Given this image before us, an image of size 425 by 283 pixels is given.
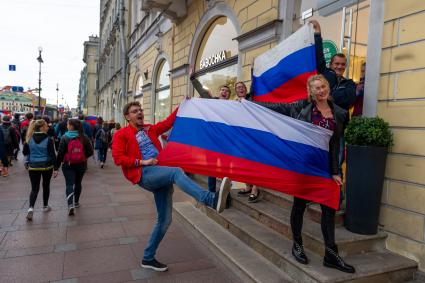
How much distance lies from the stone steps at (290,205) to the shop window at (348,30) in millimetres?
1975

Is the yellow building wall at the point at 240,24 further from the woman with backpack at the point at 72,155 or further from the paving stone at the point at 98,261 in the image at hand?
the paving stone at the point at 98,261

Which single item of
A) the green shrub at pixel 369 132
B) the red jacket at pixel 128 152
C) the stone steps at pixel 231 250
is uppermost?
the green shrub at pixel 369 132

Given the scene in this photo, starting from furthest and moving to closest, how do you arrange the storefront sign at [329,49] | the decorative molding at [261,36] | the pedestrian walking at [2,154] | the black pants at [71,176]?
the pedestrian walking at [2,154] < the decorative molding at [261,36] < the black pants at [71,176] < the storefront sign at [329,49]

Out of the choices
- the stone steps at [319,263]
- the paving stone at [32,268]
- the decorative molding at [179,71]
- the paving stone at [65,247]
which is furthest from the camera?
the decorative molding at [179,71]

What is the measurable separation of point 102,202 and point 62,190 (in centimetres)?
160

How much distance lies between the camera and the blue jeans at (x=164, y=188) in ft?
10.8

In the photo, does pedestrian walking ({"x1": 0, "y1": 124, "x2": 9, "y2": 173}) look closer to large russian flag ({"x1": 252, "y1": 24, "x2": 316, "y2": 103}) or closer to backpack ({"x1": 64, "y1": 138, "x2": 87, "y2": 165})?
backpack ({"x1": 64, "y1": 138, "x2": 87, "y2": 165})

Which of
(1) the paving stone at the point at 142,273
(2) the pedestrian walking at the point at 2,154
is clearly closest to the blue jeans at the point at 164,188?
(1) the paving stone at the point at 142,273

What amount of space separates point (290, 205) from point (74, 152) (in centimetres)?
383

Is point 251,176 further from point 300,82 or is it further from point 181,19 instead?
point 181,19

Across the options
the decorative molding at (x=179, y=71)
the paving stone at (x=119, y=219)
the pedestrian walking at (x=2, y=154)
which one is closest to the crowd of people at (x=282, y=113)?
the paving stone at (x=119, y=219)

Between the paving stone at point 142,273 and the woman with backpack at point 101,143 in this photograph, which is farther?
the woman with backpack at point 101,143

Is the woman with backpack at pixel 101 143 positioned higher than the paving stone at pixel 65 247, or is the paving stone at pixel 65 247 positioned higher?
the woman with backpack at pixel 101 143

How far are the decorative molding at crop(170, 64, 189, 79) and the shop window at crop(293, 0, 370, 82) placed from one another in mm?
5808
